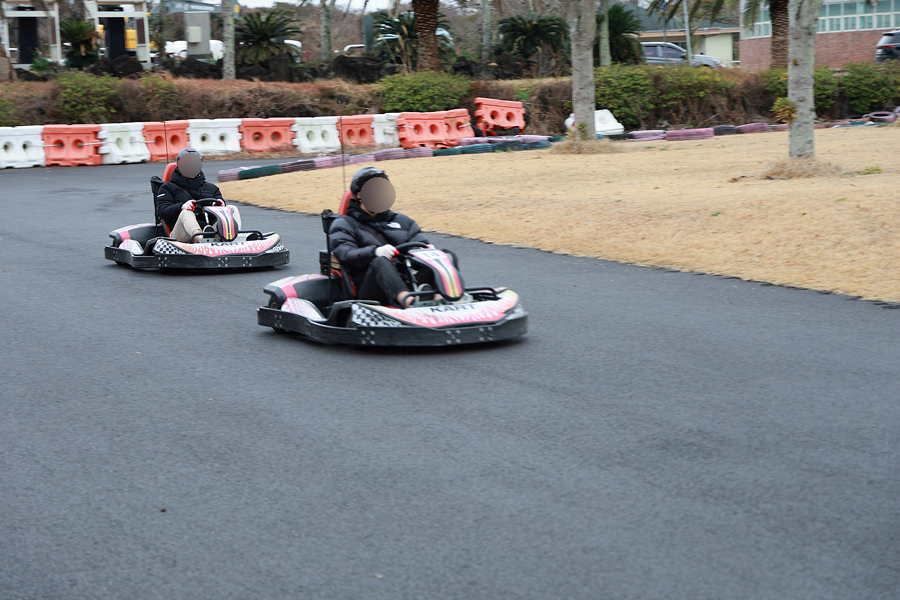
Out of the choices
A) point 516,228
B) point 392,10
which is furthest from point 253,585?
point 392,10

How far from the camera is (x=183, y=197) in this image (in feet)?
30.3

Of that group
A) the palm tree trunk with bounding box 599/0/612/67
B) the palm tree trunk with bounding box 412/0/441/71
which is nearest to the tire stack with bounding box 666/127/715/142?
the palm tree trunk with bounding box 412/0/441/71

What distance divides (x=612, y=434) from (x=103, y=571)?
2.14m

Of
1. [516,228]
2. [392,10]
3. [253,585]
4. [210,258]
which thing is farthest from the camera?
[392,10]

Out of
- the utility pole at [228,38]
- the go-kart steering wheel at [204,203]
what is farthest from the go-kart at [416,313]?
the utility pole at [228,38]

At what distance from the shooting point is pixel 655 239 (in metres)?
9.95

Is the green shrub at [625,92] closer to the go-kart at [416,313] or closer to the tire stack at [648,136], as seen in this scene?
the tire stack at [648,136]

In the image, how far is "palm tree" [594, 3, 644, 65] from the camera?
3262cm

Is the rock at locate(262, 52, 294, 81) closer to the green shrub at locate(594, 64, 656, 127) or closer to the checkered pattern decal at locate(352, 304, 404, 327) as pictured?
the green shrub at locate(594, 64, 656, 127)

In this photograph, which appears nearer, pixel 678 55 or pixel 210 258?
pixel 210 258

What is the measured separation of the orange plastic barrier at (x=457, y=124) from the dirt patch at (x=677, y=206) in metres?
4.82

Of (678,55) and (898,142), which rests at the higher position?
(678,55)

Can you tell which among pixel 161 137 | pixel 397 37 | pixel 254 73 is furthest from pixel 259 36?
pixel 161 137

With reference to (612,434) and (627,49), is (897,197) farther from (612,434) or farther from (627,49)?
(627,49)
